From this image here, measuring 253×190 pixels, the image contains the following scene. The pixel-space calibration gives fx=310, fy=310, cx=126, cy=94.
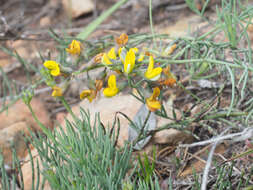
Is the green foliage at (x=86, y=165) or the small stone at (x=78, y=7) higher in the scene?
the small stone at (x=78, y=7)

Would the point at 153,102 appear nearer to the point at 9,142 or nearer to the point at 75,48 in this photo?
the point at 75,48

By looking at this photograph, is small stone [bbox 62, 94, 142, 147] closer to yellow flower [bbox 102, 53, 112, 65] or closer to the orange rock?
the orange rock

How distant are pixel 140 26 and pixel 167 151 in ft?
5.66

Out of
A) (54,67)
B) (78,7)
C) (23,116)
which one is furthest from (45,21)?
(54,67)

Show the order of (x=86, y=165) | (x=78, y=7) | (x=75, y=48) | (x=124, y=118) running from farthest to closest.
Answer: (x=78, y=7), (x=124, y=118), (x=75, y=48), (x=86, y=165)

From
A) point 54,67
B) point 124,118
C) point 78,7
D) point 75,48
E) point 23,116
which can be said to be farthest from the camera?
point 78,7

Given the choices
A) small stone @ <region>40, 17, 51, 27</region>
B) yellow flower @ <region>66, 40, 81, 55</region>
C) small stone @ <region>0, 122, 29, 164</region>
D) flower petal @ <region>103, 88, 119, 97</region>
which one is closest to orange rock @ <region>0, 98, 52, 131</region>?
small stone @ <region>0, 122, 29, 164</region>

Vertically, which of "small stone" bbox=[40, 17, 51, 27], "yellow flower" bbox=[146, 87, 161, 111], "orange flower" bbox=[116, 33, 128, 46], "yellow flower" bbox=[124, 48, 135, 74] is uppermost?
"small stone" bbox=[40, 17, 51, 27]

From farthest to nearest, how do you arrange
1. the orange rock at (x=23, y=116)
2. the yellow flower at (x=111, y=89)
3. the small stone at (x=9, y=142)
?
the orange rock at (x=23, y=116) → the small stone at (x=9, y=142) → the yellow flower at (x=111, y=89)

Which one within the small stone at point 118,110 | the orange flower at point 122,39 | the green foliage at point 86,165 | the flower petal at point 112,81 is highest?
the orange flower at point 122,39

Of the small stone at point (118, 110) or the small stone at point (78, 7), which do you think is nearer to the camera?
the small stone at point (118, 110)

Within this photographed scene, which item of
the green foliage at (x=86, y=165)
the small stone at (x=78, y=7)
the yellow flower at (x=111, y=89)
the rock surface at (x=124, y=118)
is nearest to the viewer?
the green foliage at (x=86, y=165)

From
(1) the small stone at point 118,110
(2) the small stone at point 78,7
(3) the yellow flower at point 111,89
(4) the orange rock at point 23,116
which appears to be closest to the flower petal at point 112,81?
(3) the yellow flower at point 111,89

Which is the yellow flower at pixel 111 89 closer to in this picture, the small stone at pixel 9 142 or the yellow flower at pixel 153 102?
Answer: the yellow flower at pixel 153 102
